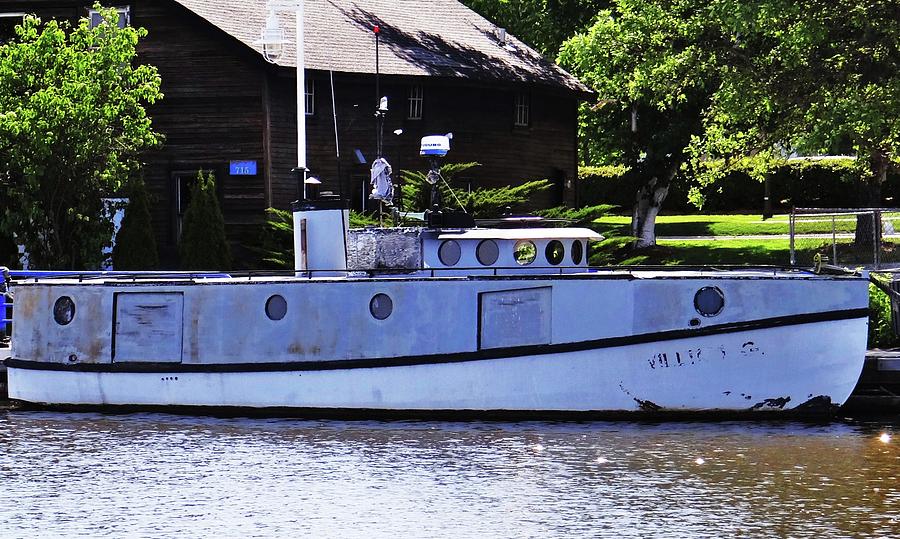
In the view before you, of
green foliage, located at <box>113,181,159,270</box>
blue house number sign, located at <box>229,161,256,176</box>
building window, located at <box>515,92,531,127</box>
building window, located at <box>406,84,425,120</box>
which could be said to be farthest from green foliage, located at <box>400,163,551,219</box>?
building window, located at <box>515,92,531,127</box>

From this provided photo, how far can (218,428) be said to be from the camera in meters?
24.3

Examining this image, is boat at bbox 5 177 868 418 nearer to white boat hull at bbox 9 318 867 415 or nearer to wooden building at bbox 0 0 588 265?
white boat hull at bbox 9 318 867 415

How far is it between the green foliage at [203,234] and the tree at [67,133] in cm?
172

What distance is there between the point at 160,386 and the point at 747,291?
9.53 meters

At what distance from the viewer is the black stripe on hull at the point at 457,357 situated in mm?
23422

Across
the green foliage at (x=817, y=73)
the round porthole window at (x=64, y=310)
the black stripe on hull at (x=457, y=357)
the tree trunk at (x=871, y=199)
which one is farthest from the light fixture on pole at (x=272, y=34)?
the tree trunk at (x=871, y=199)

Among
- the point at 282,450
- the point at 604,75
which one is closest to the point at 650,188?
the point at 604,75

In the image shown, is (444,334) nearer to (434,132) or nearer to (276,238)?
(276,238)

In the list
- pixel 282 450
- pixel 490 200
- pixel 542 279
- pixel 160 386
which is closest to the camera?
pixel 282 450

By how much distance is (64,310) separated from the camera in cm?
2608

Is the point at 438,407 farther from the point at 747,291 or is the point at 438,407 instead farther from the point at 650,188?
the point at 650,188

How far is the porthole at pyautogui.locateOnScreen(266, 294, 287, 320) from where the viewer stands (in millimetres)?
25000

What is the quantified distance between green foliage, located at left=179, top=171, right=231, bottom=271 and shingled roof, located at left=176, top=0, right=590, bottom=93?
4018 mm

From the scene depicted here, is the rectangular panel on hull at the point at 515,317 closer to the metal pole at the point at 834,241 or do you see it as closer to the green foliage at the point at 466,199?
the metal pole at the point at 834,241
